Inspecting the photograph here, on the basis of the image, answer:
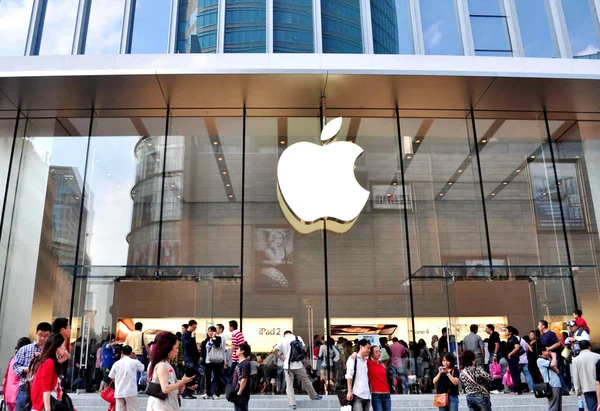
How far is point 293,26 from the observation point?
14.4 metres

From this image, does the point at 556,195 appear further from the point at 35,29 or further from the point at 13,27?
the point at 13,27

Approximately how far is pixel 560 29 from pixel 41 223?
14.8 meters

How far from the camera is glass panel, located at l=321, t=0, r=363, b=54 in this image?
46.6ft

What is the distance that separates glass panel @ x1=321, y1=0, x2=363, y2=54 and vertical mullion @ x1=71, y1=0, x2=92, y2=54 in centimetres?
634

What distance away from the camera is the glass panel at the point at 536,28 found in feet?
47.5

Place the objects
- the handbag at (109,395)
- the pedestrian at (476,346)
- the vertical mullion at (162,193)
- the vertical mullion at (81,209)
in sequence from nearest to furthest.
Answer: the handbag at (109,395), the pedestrian at (476,346), the vertical mullion at (81,209), the vertical mullion at (162,193)

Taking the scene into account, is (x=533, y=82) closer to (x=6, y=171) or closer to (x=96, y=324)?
(x=96, y=324)

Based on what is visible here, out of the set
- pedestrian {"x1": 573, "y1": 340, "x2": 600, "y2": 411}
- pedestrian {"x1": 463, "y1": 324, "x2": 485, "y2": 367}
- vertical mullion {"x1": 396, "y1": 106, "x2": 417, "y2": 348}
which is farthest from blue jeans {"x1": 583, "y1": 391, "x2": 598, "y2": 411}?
vertical mullion {"x1": 396, "y1": 106, "x2": 417, "y2": 348}

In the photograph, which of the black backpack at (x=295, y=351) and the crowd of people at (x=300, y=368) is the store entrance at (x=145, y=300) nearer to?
the crowd of people at (x=300, y=368)

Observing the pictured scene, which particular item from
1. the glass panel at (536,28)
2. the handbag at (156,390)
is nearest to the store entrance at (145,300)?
the handbag at (156,390)

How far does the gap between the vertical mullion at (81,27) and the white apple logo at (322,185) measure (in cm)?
608

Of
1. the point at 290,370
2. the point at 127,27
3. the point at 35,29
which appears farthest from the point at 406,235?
the point at 35,29

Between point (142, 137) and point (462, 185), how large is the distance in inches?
352

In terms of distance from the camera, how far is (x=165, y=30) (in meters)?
14.5
